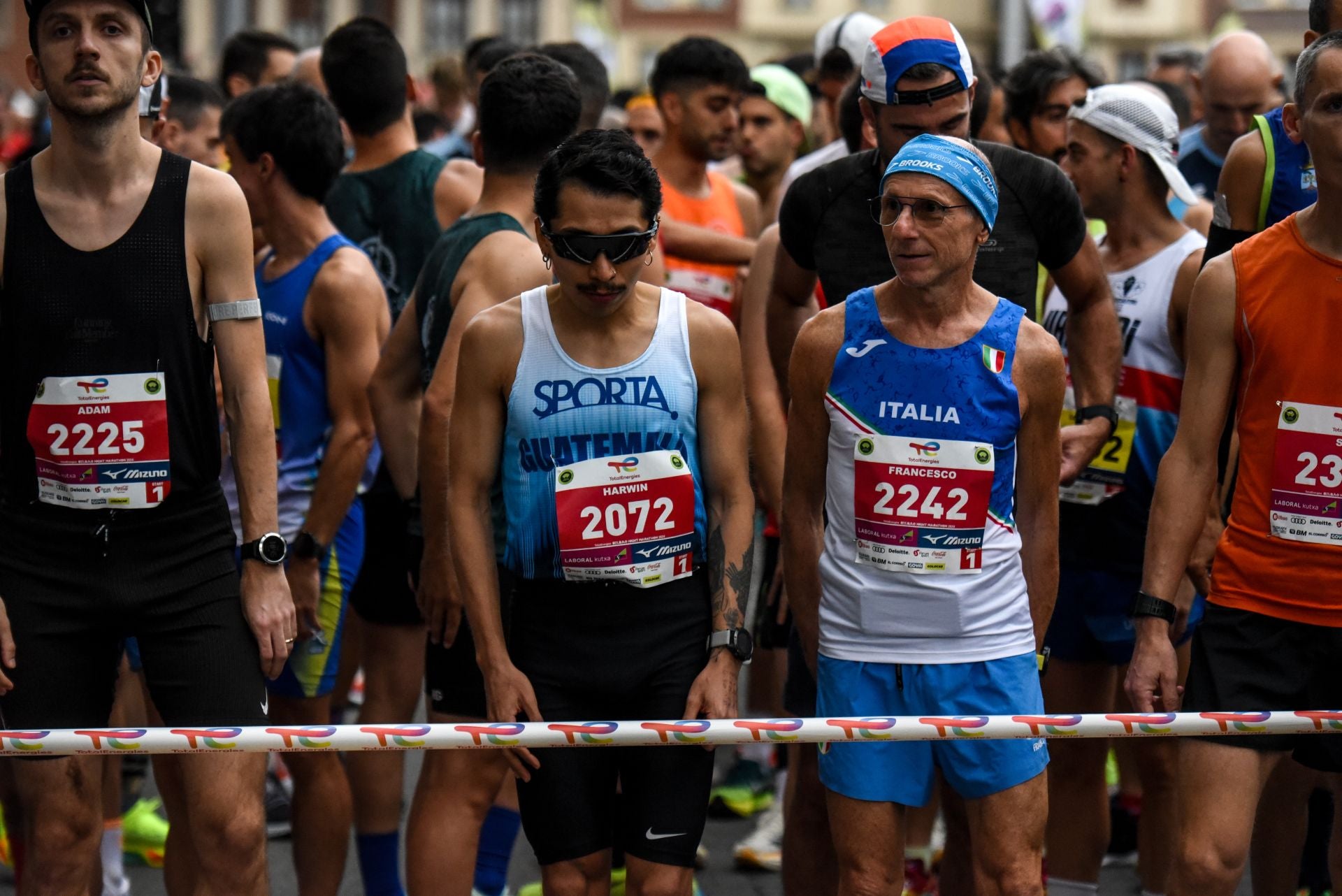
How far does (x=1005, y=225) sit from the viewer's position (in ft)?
15.1

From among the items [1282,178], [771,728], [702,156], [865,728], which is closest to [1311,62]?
[1282,178]

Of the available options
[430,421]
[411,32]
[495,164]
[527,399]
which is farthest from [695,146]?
[411,32]

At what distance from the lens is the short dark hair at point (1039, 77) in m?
7.16

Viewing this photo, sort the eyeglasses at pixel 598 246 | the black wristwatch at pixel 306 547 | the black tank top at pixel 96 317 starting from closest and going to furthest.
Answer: the eyeglasses at pixel 598 246
the black tank top at pixel 96 317
the black wristwatch at pixel 306 547

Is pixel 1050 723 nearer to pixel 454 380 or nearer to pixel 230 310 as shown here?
pixel 454 380

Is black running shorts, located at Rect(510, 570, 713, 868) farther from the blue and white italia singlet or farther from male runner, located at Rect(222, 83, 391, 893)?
male runner, located at Rect(222, 83, 391, 893)

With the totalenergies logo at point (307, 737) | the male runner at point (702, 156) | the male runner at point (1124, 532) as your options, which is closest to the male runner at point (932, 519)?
the totalenergies logo at point (307, 737)

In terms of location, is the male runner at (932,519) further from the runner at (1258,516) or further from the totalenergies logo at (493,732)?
the totalenergies logo at (493,732)

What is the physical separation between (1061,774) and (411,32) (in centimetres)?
7251

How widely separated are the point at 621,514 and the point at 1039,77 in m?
3.98

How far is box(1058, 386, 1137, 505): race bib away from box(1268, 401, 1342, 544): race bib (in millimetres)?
1227

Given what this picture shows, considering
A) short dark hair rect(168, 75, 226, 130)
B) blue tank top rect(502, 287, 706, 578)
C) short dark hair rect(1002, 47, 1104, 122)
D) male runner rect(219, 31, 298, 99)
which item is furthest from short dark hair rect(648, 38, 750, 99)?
blue tank top rect(502, 287, 706, 578)

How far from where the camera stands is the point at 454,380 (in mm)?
4477

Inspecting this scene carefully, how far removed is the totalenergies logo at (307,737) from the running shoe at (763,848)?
2.48 metres
